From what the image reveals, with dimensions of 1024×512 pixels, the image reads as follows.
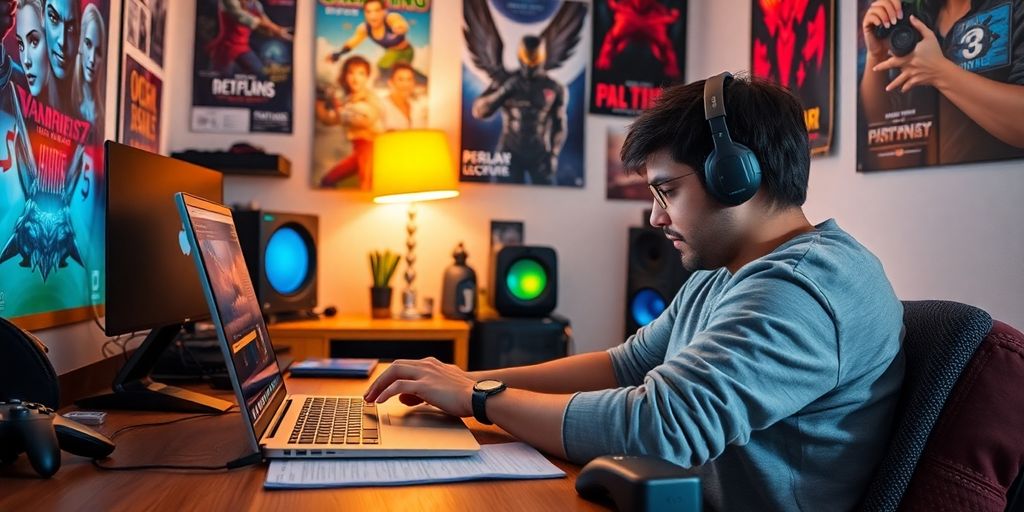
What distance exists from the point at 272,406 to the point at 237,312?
0.54 ft

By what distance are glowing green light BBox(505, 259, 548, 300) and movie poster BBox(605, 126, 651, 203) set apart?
56 centimetres

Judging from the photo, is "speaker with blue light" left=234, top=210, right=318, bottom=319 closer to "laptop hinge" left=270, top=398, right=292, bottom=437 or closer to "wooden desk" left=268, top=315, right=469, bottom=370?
"wooden desk" left=268, top=315, right=469, bottom=370

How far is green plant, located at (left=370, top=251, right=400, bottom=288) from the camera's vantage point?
292 cm

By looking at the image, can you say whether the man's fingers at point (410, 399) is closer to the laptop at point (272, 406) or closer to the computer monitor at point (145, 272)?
the laptop at point (272, 406)

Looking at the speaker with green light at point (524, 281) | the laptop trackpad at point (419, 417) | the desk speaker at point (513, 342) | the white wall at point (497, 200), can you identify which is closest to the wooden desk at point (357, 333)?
the desk speaker at point (513, 342)

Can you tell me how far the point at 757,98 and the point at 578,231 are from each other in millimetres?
2099

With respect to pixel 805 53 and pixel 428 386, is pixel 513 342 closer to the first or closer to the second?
pixel 805 53

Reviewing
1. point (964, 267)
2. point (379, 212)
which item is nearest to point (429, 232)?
point (379, 212)

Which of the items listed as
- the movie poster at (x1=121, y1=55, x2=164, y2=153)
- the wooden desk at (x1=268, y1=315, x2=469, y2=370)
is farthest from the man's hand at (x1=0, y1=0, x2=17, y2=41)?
the wooden desk at (x1=268, y1=315, x2=469, y2=370)

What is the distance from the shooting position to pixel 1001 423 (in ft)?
3.03

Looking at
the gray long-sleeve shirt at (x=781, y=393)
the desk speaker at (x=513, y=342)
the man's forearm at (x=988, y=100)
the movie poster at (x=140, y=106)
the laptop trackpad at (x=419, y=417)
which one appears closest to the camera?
the gray long-sleeve shirt at (x=781, y=393)

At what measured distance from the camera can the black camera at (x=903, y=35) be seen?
1.99m

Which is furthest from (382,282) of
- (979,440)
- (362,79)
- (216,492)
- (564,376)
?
(979,440)

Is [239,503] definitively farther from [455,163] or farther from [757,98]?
[455,163]
